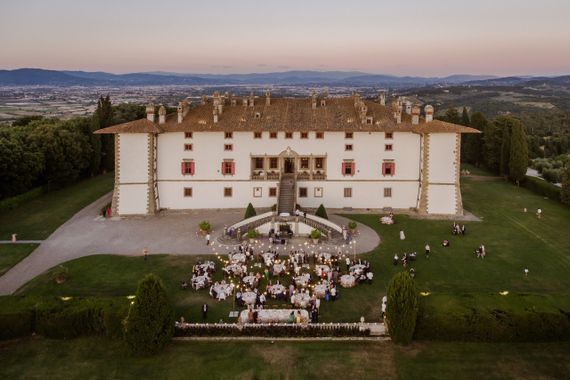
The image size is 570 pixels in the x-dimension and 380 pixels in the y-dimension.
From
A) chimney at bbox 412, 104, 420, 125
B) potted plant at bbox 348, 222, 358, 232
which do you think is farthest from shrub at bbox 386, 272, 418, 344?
chimney at bbox 412, 104, 420, 125

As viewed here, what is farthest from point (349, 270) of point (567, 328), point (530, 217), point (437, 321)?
point (530, 217)

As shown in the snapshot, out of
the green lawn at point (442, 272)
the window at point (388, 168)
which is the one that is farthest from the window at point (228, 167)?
the window at point (388, 168)

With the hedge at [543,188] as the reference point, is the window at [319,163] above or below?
above

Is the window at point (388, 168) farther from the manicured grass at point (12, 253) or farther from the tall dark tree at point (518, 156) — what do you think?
the manicured grass at point (12, 253)

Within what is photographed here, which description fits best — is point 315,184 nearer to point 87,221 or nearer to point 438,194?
point 438,194

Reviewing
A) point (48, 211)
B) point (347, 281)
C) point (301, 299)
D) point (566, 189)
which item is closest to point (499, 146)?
point (566, 189)

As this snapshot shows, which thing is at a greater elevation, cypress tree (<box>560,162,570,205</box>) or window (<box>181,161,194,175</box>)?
window (<box>181,161,194,175</box>)

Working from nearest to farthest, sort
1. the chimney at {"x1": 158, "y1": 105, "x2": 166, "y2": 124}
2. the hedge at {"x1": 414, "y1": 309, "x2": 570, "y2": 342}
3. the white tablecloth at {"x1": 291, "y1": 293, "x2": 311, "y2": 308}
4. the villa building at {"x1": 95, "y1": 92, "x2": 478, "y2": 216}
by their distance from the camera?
the hedge at {"x1": 414, "y1": 309, "x2": 570, "y2": 342}, the white tablecloth at {"x1": 291, "y1": 293, "x2": 311, "y2": 308}, the villa building at {"x1": 95, "y1": 92, "x2": 478, "y2": 216}, the chimney at {"x1": 158, "y1": 105, "x2": 166, "y2": 124}

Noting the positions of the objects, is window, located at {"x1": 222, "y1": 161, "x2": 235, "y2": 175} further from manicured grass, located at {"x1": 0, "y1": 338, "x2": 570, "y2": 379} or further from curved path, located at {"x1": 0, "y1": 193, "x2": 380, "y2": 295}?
→ manicured grass, located at {"x1": 0, "y1": 338, "x2": 570, "y2": 379}
